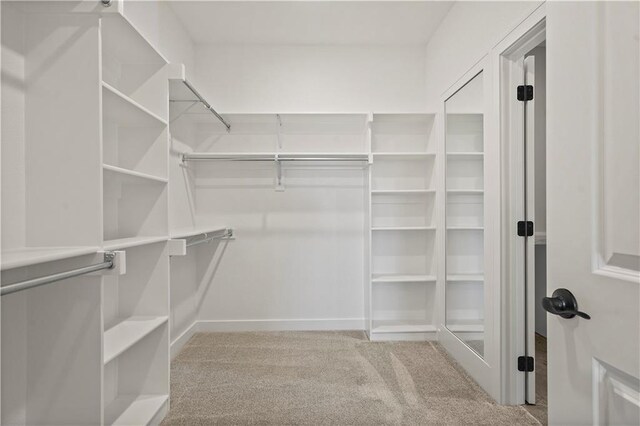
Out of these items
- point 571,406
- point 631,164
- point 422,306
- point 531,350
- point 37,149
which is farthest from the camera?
point 422,306

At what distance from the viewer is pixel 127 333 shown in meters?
1.67

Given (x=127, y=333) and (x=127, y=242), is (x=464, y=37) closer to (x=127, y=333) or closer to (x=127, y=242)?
(x=127, y=242)

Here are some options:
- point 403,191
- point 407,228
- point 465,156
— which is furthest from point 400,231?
point 465,156

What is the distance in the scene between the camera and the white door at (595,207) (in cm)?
71

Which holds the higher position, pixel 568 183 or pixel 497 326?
pixel 568 183

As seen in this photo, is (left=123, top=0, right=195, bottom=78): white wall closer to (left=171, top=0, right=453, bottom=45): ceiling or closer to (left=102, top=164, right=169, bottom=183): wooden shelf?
(left=171, top=0, right=453, bottom=45): ceiling

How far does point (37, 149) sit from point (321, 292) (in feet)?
8.20

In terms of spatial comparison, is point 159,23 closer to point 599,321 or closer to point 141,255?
point 141,255

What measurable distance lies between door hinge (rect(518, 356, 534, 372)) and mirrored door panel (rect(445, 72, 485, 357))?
0.81ft

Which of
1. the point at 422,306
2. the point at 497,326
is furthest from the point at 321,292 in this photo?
the point at 497,326

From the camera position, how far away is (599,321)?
30.4 inches

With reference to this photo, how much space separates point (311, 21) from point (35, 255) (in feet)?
8.74

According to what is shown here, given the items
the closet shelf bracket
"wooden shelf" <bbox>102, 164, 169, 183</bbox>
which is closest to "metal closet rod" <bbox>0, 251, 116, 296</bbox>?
"wooden shelf" <bbox>102, 164, 169, 183</bbox>

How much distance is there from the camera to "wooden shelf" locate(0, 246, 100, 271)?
0.90 meters
